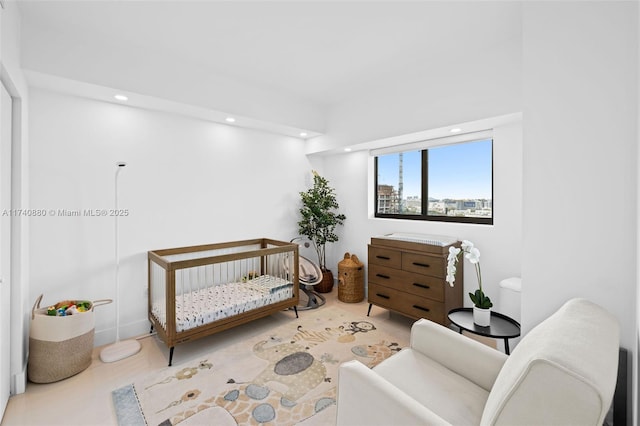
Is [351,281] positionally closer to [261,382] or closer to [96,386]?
[261,382]

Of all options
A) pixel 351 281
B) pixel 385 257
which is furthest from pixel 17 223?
pixel 351 281

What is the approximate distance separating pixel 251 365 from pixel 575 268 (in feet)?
7.42

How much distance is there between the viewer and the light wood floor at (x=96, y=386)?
1762 mm

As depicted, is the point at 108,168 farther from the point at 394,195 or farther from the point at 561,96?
the point at 561,96

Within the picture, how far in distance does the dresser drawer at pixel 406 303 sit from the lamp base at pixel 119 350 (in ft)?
7.56

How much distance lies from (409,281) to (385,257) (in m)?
0.36

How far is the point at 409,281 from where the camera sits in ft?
9.55

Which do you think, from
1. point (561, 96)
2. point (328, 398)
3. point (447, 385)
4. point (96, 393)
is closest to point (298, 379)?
point (328, 398)

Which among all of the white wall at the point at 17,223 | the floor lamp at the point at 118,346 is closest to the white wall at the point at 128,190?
the floor lamp at the point at 118,346

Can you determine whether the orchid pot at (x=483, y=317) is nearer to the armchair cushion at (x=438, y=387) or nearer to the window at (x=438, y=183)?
the armchair cushion at (x=438, y=387)

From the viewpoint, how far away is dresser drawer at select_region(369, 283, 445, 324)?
2.70 metres

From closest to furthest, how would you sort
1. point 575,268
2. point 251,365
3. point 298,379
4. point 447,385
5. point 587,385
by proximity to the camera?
point 587,385 → point 447,385 → point 575,268 → point 298,379 → point 251,365

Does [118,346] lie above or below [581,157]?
below

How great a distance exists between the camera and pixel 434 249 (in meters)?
2.77
